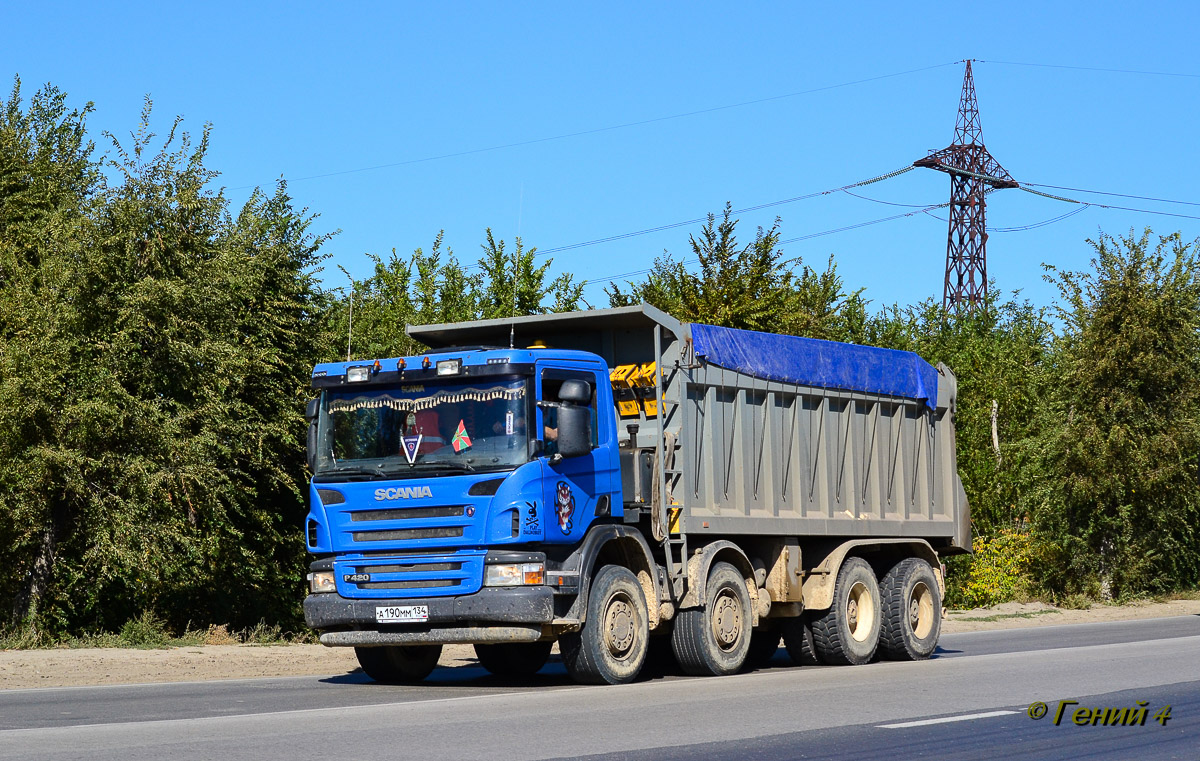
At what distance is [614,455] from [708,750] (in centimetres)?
511

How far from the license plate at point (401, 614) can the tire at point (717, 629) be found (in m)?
2.88

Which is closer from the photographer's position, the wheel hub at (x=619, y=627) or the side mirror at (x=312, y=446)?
the wheel hub at (x=619, y=627)

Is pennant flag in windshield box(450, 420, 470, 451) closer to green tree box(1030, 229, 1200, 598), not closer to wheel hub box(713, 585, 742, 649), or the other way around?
wheel hub box(713, 585, 742, 649)

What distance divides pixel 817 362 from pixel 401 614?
5929 millimetres

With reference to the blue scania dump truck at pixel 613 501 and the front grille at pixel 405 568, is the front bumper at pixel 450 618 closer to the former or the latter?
the blue scania dump truck at pixel 613 501

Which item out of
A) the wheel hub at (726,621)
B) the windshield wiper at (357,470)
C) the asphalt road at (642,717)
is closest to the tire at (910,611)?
the asphalt road at (642,717)

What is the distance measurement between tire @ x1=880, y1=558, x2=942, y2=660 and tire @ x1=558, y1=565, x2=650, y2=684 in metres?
4.59

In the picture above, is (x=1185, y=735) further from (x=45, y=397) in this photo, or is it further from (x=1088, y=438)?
(x=1088, y=438)

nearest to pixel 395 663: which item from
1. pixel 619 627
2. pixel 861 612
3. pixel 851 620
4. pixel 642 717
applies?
pixel 619 627

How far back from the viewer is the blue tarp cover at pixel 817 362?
47.2 feet

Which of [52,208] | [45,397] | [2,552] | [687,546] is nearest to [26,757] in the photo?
[687,546]

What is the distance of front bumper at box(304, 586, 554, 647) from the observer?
1192cm

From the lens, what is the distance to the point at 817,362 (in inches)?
624

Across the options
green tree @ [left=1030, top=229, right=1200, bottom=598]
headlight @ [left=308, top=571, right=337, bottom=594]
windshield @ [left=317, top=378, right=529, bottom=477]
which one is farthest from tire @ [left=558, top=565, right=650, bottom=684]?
green tree @ [left=1030, top=229, right=1200, bottom=598]
